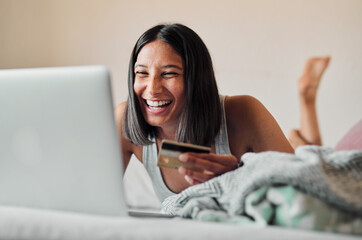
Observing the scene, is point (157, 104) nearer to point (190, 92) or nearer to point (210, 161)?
point (190, 92)

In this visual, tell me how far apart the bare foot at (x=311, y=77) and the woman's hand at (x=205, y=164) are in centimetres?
132

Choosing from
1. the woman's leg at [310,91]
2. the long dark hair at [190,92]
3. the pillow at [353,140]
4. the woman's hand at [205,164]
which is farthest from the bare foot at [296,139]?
the woman's hand at [205,164]

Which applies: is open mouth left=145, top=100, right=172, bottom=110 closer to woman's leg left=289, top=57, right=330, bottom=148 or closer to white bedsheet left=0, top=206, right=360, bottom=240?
white bedsheet left=0, top=206, right=360, bottom=240

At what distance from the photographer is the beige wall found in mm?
2133

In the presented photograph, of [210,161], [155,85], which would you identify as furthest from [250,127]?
[210,161]

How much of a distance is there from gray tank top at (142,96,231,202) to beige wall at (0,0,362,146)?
743 millimetres

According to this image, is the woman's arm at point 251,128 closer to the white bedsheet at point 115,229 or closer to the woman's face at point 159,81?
the woman's face at point 159,81

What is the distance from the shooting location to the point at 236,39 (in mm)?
2279

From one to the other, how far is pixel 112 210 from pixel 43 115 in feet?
0.59

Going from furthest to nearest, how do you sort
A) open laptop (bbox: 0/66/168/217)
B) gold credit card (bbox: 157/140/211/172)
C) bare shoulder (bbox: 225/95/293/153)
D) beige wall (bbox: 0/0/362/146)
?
1. beige wall (bbox: 0/0/362/146)
2. bare shoulder (bbox: 225/95/293/153)
3. gold credit card (bbox: 157/140/211/172)
4. open laptop (bbox: 0/66/168/217)

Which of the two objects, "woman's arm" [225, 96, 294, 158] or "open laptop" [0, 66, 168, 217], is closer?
"open laptop" [0, 66, 168, 217]

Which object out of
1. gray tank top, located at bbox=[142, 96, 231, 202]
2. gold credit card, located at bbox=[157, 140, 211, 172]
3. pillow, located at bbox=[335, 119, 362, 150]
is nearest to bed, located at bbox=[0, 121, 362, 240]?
gold credit card, located at bbox=[157, 140, 211, 172]

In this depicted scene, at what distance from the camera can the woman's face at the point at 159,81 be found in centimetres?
140

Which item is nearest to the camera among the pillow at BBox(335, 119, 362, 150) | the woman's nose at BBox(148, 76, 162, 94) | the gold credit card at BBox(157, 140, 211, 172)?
the gold credit card at BBox(157, 140, 211, 172)
